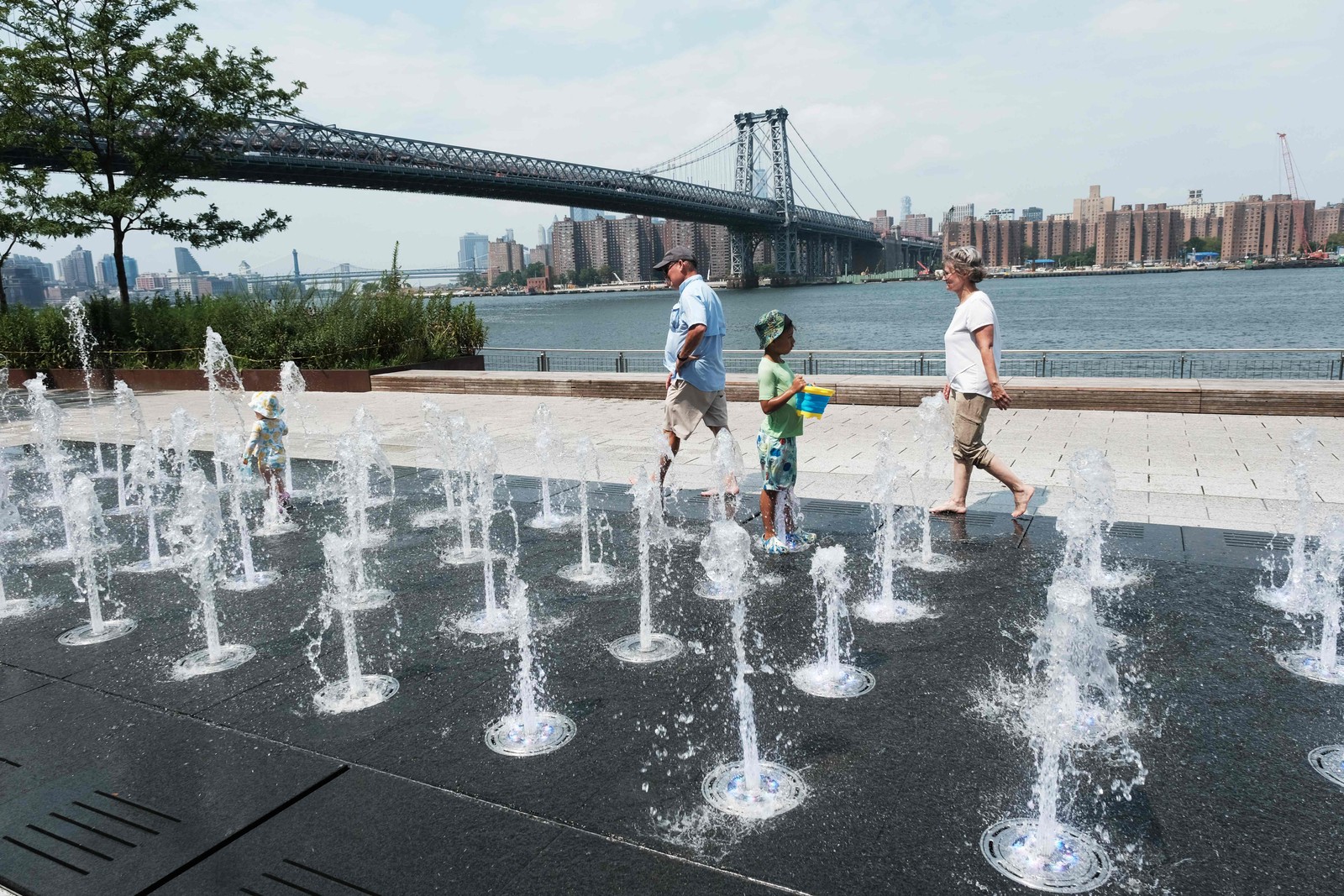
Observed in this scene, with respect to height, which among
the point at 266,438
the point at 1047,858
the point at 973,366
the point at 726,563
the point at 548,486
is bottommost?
the point at 1047,858

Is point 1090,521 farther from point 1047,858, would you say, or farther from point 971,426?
point 1047,858

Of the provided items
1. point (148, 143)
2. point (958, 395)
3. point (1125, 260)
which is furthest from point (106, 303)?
point (1125, 260)

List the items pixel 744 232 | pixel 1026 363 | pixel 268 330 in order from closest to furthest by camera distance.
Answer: pixel 1026 363, pixel 268 330, pixel 744 232

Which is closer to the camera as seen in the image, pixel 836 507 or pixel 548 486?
pixel 836 507

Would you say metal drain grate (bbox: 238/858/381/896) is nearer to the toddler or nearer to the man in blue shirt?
the man in blue shirt

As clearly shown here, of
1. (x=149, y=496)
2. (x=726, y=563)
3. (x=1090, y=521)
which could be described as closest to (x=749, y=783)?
(x=726, y=563)

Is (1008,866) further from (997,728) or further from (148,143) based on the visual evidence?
(148,143)

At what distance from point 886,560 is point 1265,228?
162 meters

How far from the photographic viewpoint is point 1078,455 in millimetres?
5379

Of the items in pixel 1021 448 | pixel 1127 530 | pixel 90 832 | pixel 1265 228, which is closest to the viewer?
pixel 90 832

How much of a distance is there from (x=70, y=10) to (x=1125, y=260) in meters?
150

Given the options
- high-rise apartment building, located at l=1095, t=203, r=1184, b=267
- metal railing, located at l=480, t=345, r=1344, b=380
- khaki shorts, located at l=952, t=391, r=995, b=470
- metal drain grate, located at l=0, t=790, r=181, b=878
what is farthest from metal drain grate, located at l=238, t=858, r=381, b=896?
high-rise apartment building, located at l=1095, t=203, r=1184, b=267

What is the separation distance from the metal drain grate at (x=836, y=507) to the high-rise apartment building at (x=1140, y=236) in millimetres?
152116

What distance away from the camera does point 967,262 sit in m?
5.46
